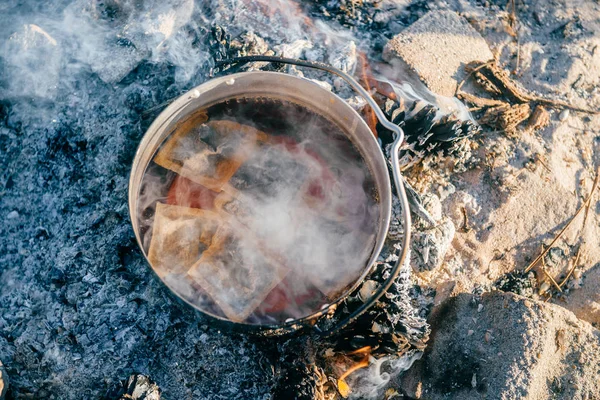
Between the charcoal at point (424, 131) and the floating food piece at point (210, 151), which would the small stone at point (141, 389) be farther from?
the charcoal at point (424, 131)

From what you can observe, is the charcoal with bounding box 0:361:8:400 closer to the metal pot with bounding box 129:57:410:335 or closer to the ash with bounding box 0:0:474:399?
the ash with bounding box 0:0:474:399

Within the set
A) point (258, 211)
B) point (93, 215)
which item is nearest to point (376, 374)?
point (258, 211)

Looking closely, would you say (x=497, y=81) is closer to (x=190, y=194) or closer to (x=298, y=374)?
(x=190, y=194)

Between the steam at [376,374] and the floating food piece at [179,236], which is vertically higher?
the floating food piece at [179,236]

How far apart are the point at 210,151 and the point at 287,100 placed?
1.61 feet

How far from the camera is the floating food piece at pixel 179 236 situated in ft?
7.09

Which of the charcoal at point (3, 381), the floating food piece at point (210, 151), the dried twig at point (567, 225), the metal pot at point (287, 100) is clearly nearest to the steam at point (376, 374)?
the metal pot at point (287, 100)

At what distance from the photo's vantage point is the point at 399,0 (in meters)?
Result: 3.16

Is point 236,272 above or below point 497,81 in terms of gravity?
below

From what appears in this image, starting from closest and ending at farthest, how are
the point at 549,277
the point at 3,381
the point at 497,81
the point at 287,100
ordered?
the point at 3,381 < the point at 287,100 < the point at 549,277 < the point at 497,81

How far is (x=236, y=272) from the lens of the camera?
2229 millimetres

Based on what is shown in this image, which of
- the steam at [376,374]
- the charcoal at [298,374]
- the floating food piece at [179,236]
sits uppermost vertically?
the floating food piece at [179,236]

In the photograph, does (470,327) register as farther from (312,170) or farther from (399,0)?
(399,0)

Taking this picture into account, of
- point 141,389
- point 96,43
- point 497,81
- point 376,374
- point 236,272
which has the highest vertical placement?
point 96,43
